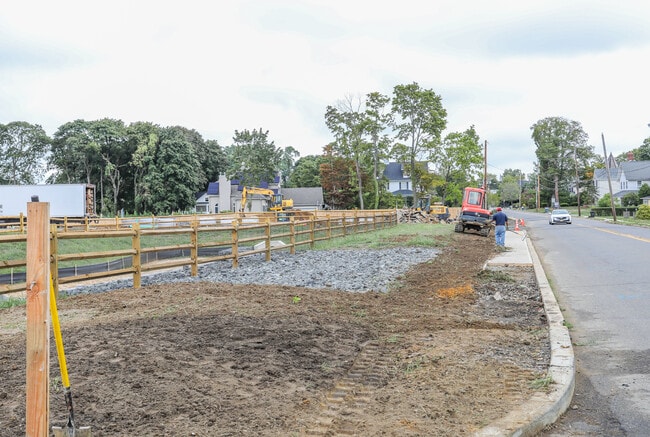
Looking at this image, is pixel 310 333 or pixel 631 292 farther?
pixel 631 292

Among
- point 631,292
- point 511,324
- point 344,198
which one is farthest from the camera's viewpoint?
point 344,198

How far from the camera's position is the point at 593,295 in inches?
398

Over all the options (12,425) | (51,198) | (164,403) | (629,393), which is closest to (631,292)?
(629,393)

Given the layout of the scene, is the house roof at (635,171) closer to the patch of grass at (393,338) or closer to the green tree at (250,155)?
the green tree at (250,155)

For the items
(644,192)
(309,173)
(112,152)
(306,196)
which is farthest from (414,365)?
(309,173)

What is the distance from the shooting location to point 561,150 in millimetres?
99812

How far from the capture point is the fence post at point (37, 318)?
2.91m

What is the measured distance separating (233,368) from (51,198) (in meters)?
41.8

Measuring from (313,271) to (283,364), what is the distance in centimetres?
777

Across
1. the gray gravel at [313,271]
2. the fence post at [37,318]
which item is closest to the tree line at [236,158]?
the gray gravel at [313,271]

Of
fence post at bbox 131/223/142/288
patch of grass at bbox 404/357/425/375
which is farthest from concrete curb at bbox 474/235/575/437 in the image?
fence post at bbox 131/223/142/288

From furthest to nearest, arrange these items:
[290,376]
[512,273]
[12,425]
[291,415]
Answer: [512,273] < [290,376] < [291,415] < [12,425]

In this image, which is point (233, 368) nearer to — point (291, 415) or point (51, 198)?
point (291, 415)

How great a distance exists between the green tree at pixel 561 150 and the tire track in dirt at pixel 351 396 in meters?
101
